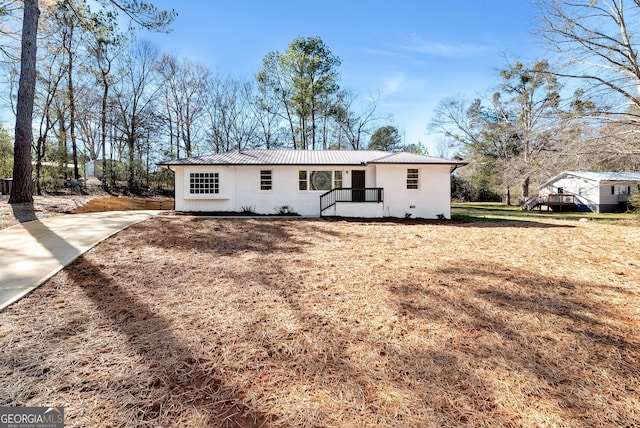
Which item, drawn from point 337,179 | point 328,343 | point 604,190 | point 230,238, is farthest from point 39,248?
point 604,190

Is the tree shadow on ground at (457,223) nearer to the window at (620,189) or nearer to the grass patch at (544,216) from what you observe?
the grass patch at (544,216)

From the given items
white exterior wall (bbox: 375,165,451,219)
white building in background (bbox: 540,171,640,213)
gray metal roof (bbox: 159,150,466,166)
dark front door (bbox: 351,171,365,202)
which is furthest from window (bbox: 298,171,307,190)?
white building in background (bbox: 540,171,640,213)

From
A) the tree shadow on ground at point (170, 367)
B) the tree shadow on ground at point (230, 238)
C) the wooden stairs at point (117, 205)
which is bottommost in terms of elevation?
the tree shadow on ground at point (170, 367)

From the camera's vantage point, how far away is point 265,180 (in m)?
14.3

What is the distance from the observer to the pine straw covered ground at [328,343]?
1.93 metres

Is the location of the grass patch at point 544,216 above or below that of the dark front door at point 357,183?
below

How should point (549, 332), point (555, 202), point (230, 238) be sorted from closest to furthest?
point (549, 332) < point (230, 238) < point (555, 202)

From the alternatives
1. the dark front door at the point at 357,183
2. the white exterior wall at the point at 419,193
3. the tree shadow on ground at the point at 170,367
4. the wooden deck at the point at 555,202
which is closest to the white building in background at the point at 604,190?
the wooden deck at the point at 555,202

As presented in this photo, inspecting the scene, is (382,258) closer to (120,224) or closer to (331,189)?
(120,224)

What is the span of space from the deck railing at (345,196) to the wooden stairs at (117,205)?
1078cm

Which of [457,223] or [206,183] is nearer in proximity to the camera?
[457,223]

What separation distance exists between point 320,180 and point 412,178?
462 cm

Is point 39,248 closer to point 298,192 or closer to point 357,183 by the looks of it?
point 298,192

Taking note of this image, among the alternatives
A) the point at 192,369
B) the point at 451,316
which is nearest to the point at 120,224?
the point at 192,369
